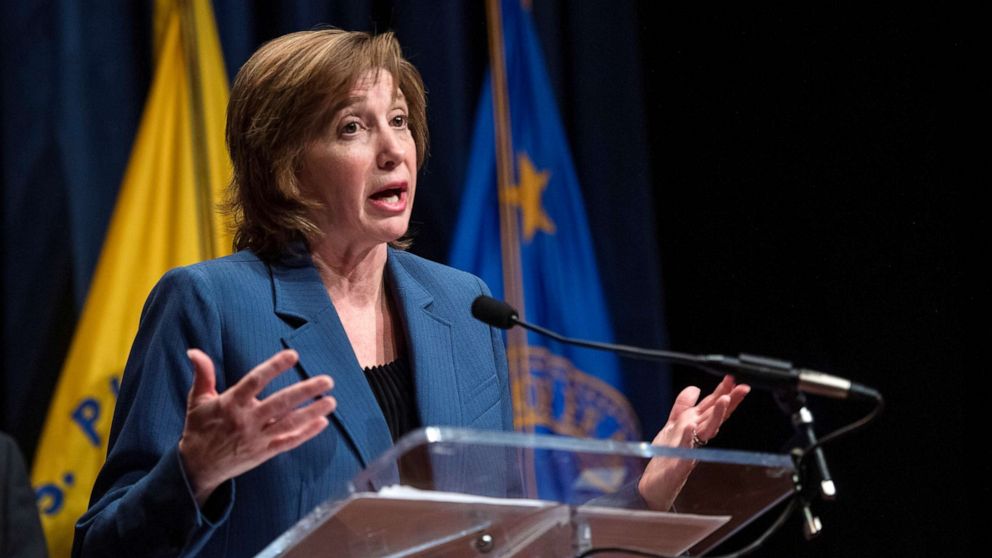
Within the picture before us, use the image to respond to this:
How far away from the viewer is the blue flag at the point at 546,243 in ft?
11.6

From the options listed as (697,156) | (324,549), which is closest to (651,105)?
(697,156)

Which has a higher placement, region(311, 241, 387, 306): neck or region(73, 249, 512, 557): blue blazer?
region(311, 241, 387, 306): neck

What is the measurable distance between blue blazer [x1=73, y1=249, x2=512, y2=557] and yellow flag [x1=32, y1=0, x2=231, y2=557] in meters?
1.11

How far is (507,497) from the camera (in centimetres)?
138

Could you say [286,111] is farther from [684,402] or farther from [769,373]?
[769,373]

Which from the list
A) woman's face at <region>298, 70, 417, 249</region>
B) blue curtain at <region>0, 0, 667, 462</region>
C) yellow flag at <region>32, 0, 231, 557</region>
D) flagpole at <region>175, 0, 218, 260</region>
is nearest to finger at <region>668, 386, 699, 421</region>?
woman's face at <region>298, 70, 417, 249</region>

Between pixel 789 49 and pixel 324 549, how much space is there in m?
2.64

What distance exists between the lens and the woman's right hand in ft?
4.58

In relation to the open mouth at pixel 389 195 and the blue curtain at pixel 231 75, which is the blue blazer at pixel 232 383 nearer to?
the open mouth at pixel 389 195

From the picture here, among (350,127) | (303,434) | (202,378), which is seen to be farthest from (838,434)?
(350,127)

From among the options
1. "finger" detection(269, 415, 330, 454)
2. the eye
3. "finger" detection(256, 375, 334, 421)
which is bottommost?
"finger" detection(269, 415, 330, 454)

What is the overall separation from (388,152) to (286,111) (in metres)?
0.19

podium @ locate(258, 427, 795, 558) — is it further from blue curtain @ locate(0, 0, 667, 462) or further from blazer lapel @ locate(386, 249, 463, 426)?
blue curtain @ locate(0, 0, 667, 462)

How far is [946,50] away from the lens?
3469 mm
